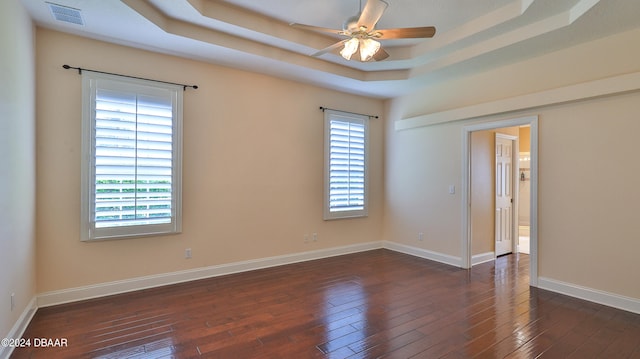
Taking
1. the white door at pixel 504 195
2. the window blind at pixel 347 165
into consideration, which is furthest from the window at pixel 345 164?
the white door at pixel 504 195

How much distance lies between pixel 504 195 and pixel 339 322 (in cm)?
416

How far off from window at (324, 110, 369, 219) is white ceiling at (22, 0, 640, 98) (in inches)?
49.7

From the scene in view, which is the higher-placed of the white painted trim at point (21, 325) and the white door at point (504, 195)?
the white door at point (504, 195)

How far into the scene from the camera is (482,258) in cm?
504

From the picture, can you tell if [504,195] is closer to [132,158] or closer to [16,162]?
[132,158]

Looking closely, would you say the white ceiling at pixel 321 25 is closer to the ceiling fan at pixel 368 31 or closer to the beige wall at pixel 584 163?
the beige wall at pixel 584 163

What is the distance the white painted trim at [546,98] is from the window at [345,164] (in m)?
1.18

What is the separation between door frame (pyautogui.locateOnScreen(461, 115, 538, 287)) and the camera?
153 inches

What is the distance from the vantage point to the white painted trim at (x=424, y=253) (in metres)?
4.87

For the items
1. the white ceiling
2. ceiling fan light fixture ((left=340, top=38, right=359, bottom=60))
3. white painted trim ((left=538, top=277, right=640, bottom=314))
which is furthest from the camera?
white painted trim ((left=538, top=277, right=640, bottom=314))

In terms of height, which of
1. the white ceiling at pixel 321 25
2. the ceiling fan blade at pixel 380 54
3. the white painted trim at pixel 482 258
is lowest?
the white painted trim at pixel 482 258

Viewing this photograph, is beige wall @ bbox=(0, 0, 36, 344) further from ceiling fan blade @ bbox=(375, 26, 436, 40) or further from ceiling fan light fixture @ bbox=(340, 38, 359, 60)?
ceiling fan blade @ bbox=(375, 26, 436, 40)

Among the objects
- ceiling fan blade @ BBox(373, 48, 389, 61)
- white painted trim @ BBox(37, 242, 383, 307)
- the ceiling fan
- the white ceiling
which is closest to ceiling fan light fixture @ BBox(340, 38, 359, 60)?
the ceiling fan

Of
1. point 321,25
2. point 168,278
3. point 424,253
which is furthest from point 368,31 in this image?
point 424,253
